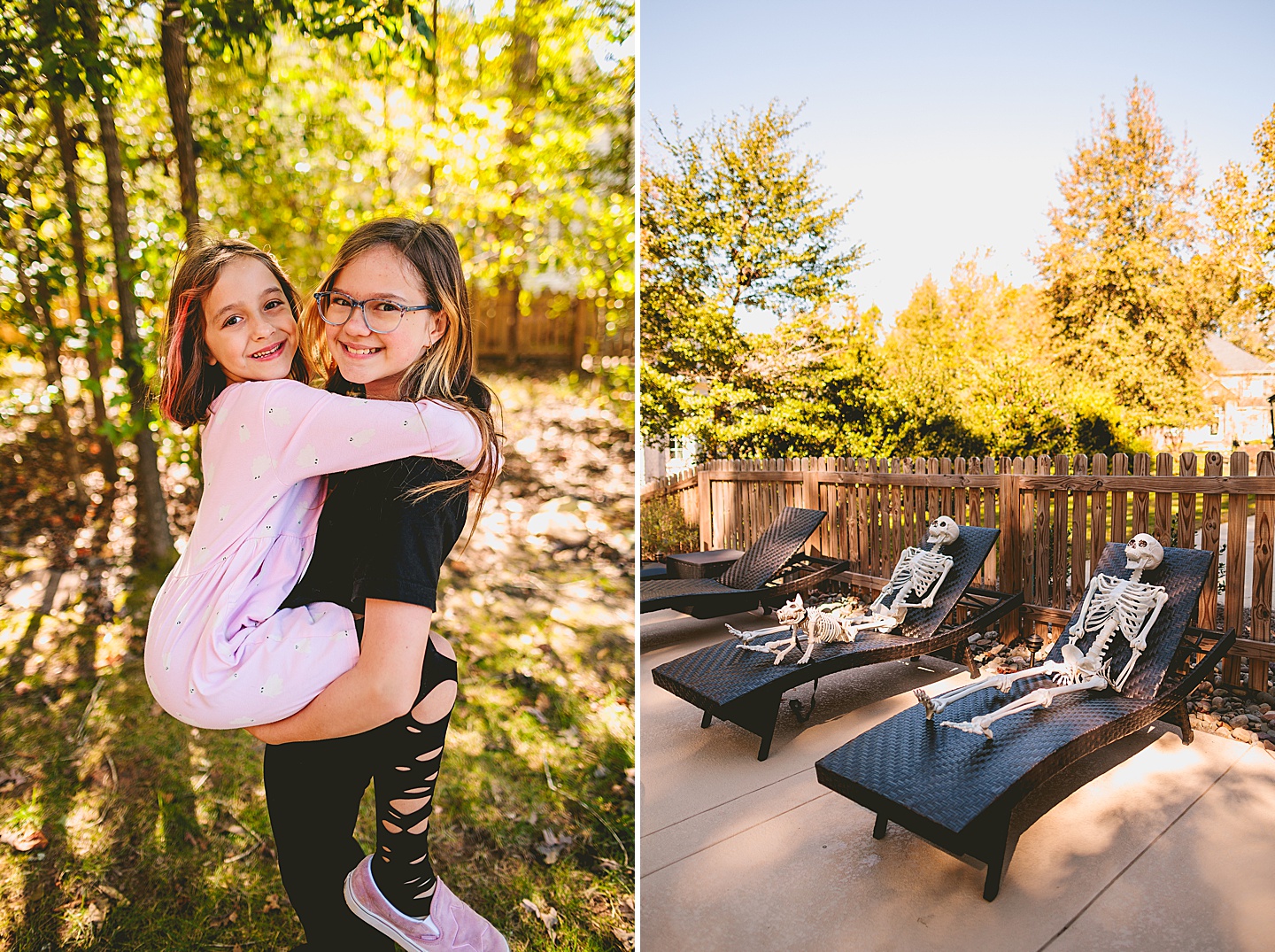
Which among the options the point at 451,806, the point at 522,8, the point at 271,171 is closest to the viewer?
the point at 271,171

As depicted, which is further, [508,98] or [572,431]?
[572,431]

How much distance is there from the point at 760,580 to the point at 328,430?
190 inches

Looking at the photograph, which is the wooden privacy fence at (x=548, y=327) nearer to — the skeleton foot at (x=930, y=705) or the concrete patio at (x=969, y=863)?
the concrete patio at (x=969, y=863)

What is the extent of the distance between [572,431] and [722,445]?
5.29 meters

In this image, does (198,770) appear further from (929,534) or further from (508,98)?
(929,534)

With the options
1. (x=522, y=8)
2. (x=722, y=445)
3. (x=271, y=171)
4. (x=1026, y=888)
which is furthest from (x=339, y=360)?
(x=722, y=445)

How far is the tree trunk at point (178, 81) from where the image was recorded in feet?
6.03

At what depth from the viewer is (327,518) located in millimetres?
Result: 1016

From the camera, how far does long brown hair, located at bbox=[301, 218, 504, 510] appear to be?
103 cm

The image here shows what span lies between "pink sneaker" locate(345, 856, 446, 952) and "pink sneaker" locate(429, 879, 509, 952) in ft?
0.05

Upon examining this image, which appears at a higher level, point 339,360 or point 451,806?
point 339,360

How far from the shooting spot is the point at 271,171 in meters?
2.29

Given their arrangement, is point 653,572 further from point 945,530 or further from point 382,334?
point 382,334

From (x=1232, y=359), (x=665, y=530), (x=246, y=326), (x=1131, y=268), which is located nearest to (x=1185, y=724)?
(x=246, y=326)
